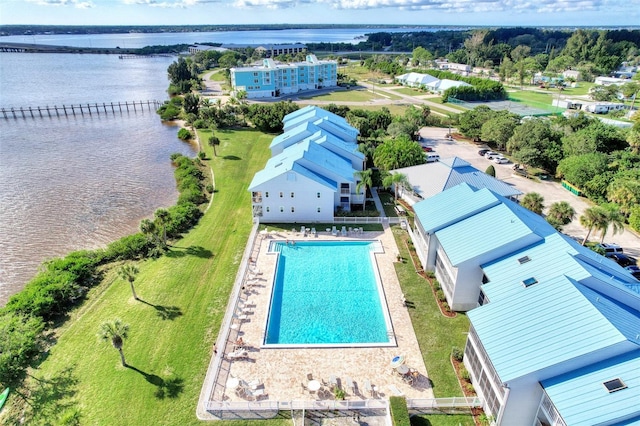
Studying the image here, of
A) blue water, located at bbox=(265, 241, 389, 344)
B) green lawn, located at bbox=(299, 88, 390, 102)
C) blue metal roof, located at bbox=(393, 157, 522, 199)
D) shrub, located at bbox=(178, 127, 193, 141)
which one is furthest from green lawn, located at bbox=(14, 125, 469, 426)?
green lawn, located at bbox=(299, 88, 390, 102)

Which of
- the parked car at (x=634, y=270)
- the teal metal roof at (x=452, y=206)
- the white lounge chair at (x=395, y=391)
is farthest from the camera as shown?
the parked car at (x=634, y=270)

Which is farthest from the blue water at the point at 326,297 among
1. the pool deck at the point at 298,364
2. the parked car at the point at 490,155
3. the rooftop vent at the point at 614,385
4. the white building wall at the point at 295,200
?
the parked car at the point at 490,155

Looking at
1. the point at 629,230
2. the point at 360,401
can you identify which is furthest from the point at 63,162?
the point at 629,230

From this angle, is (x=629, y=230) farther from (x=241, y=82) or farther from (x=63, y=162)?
(x=241, y=82)

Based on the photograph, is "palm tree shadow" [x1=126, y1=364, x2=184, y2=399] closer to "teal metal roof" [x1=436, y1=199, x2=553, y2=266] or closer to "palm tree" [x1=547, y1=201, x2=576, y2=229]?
"teal metal roof" [x1=436, y1=199, x2=553, y2=266]

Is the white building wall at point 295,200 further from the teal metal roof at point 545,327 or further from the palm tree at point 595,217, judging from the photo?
the palm tree at point 595,217
